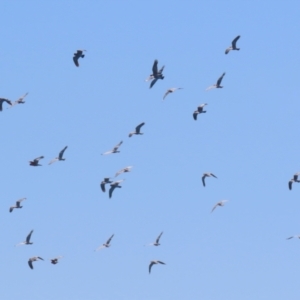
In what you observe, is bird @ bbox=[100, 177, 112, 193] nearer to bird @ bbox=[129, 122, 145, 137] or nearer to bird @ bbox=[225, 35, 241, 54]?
bird @ bbox=[129, 122, 145, 137]

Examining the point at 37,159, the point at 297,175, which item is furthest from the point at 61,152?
the point at 297,175

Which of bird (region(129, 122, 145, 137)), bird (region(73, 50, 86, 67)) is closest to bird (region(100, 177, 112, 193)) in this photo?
bird (region(129, 122, 145, 137))

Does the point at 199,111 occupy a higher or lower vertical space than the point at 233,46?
lower

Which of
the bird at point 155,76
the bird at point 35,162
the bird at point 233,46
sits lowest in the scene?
the bird at point 35,162

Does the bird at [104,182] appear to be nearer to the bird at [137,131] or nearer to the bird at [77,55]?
the bird at [137,131]

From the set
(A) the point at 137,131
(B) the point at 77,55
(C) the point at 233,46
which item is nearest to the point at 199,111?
(A) the point at 137,131

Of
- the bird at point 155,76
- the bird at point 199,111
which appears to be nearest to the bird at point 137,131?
the bird at point 199,111

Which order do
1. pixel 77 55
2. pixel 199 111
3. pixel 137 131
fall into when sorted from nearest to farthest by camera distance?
pixel 77 55, pixel 137 131, pixel 199 111

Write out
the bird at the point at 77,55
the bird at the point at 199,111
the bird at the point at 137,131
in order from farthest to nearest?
the bird at the point at 199,111, the bird at the point at 137,131, the bird at the point at 77,55

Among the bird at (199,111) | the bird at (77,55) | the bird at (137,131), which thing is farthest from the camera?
the bird at (199,111)

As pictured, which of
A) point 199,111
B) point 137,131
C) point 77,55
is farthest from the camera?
point 199,111

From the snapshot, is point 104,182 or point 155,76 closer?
point 155,76

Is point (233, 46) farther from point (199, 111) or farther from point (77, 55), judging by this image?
point (77, 55)

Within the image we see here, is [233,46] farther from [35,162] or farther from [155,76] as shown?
[35,162]
